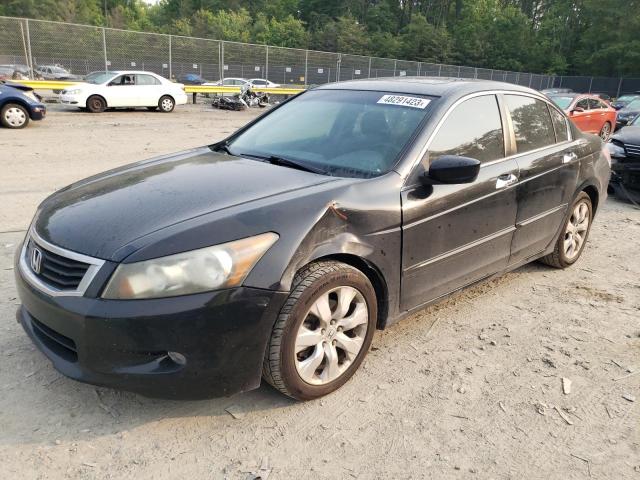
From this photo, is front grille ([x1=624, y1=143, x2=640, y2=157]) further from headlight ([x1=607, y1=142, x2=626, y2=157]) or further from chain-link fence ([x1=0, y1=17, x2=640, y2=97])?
chain-link fence ([x1=0, y1=17, x2=640, y2=97])

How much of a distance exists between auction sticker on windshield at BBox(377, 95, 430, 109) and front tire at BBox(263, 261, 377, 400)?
50.9 inches

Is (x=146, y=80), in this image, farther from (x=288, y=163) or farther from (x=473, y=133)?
(x=473, y=133)

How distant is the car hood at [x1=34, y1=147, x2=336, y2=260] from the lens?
97.5 inches

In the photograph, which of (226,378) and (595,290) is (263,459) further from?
(595,290)

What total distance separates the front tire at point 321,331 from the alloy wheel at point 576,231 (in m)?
2.66

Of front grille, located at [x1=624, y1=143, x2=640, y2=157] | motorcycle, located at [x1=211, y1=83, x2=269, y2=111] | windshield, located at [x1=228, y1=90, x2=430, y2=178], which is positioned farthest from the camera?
motorcycle, located at [x1=211, y1=83, x2=269, y2=111]

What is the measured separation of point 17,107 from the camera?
12516 millimetres

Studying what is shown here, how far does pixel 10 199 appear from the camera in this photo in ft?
20.8

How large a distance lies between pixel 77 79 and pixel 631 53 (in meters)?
49.4

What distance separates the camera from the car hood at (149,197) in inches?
97.5

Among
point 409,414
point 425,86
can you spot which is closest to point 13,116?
point 425,86

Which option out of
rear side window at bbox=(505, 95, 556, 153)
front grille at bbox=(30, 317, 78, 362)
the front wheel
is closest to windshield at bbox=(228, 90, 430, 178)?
rear side window at bbox=(505, 95, 556, 153)

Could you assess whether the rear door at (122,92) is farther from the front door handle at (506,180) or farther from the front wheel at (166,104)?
the front door handle at (506,180)

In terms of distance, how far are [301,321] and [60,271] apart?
1137mm
